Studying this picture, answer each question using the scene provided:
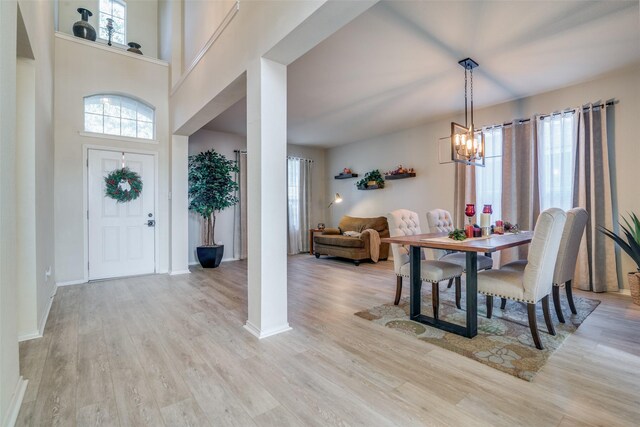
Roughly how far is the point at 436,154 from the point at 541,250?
3.58 m

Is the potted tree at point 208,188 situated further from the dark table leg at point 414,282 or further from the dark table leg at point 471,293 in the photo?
the dark table leg at point 471,293

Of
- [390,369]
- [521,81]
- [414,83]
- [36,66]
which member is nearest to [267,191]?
[390,369]

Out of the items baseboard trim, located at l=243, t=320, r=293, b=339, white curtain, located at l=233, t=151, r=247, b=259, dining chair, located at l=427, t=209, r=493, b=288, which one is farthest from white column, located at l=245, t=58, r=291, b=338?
white curtain, located at l=233, t=151, r=247, b=259

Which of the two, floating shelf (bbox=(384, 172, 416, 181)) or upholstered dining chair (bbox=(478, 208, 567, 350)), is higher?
floating shelf (bbox=(384, 172, 416, 181))

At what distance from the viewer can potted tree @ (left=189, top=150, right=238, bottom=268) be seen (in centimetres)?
503

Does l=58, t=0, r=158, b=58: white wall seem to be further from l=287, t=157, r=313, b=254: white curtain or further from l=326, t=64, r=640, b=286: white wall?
l=326, t=64, r=640, b=286: white wall

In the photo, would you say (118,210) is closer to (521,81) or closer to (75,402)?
(75,402)

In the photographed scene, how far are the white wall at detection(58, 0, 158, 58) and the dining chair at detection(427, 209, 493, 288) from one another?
545 centimetres

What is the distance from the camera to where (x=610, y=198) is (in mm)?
3574

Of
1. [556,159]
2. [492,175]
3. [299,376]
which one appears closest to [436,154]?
[492,175]

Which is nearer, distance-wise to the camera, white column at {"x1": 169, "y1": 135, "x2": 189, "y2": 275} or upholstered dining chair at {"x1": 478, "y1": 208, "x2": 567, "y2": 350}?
upholstered dining chair at {"x1": 478, "y1": 208, "x2": 567, "y2": 350}

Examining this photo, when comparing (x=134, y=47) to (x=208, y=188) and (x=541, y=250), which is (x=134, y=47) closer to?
(x=208, y=188)

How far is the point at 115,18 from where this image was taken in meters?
4.95

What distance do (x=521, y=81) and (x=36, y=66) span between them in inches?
204
